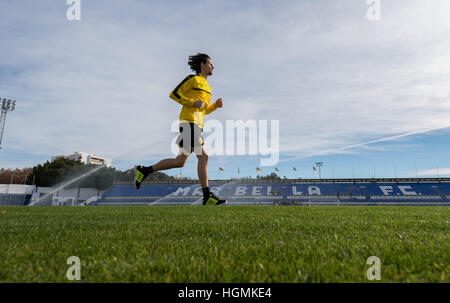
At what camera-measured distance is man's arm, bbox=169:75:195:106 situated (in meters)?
4.76

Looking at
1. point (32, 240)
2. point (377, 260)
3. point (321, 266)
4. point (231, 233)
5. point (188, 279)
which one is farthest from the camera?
point (231, 233)

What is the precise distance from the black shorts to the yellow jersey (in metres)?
0.10

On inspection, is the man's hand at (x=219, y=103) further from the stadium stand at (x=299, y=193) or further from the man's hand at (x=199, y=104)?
the stadium stand at (x=299, y=193)

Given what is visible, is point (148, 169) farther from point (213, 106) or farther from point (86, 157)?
point (86, 157)

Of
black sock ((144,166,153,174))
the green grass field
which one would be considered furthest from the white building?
the green grass field

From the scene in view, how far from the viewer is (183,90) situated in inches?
191

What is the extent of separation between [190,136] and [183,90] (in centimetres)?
91

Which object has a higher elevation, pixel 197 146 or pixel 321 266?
pixel 197 146

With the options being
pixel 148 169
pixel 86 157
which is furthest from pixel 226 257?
pixel 86 157

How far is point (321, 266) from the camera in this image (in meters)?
1.43
